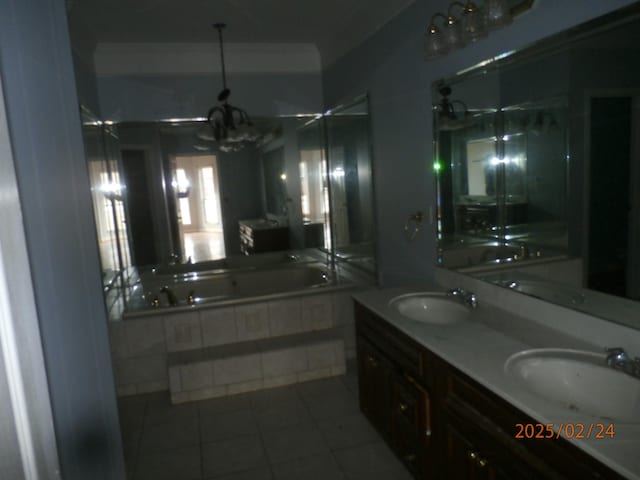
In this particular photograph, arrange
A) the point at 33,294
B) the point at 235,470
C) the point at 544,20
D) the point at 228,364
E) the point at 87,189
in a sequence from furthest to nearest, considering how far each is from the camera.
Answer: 1. the point at 228,364
2. the point at 235,470
3. the point at 544,20
4. the point at 87,189
5. the point at 33,294

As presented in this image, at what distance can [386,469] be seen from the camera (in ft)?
7.18

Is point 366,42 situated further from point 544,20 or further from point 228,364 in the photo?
point 228,364

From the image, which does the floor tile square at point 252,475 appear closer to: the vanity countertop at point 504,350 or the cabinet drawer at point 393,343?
A: the cabinet drawer at point 393,343

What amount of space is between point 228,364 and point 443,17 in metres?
2.52

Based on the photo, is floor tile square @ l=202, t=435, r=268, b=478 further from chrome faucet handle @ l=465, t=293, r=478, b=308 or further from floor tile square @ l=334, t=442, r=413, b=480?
chrome faucet handle @ l=465, t=293, r=478, b=308

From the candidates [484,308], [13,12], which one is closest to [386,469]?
[484,308]

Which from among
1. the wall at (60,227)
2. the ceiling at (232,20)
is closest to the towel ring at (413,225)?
the ceiling at (232,20)

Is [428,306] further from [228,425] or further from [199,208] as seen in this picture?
[199,208]

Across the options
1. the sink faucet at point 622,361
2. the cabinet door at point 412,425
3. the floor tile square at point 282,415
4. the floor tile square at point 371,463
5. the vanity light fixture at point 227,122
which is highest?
the vanity light fixture at point 227,122

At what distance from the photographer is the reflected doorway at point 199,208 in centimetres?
401

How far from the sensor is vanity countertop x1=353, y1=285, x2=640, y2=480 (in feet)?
3.29

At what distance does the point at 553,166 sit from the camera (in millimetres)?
1776

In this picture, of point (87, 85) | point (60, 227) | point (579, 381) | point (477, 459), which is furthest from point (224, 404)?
point (60, 227)

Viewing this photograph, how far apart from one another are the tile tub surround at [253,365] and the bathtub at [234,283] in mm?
421
